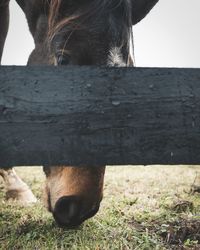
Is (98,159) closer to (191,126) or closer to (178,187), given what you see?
(191,126)

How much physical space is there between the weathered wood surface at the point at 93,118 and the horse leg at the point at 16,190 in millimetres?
2716

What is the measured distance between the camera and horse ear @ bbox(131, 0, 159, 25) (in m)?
3.15

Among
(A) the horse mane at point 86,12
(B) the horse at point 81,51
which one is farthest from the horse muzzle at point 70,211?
(A) the horse mane at point 86,12

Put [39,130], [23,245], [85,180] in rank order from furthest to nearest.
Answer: [23,245]
[85,180]
[39,130]

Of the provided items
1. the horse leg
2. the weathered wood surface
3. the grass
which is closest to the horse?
the grass

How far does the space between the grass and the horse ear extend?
160 centimetres

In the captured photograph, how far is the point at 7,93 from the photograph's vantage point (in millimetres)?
1145

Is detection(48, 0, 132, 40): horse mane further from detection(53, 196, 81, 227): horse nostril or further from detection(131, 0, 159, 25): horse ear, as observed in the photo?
detection(53, 196, 81, 227): horse nostril

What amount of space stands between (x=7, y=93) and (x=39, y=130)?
A: 5.6 inches

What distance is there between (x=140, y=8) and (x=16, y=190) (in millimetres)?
2191

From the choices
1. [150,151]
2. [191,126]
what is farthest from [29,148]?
[191,126]

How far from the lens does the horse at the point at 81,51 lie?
177cm

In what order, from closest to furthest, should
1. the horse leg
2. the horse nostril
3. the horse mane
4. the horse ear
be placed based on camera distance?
the horse nostril
the horse mane
the horse ear
the horse leg

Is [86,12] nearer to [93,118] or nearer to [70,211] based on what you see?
[70,211]
